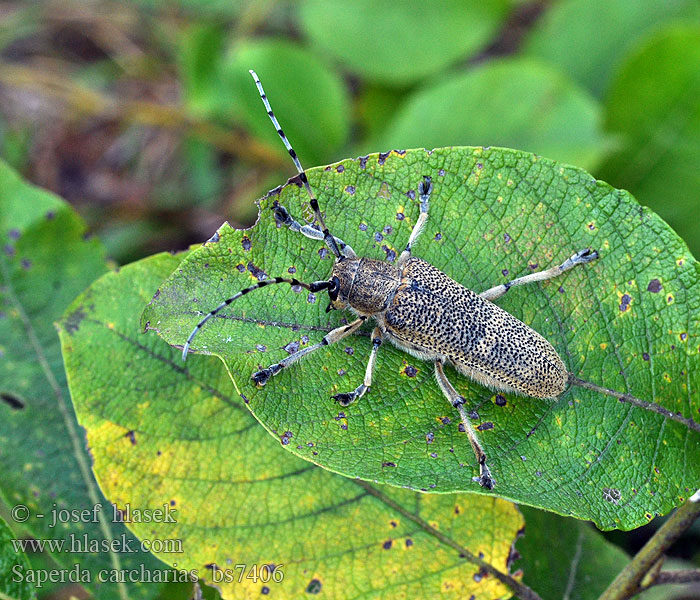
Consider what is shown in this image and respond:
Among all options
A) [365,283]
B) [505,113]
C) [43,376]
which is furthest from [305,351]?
[505,113]

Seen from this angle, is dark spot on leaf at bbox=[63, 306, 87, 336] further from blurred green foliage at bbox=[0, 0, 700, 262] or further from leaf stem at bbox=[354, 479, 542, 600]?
blurred green foliage at bbox=[0, 0, 700, 262]

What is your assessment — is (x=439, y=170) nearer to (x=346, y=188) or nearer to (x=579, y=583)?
(x=346, y=188)

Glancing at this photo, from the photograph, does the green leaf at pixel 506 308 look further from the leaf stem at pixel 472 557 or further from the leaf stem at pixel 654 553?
the leaf stem at pixel 472 557

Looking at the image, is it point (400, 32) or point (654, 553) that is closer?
point (654, 553)

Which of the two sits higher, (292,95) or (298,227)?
(292,95)

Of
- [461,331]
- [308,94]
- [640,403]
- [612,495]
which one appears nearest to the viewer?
[612,495]

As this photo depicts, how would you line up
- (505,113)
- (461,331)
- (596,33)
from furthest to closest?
1. (596,33)
2. (505,113)
3. (461,331)

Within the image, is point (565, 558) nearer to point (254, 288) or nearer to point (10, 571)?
point (254, 288)
